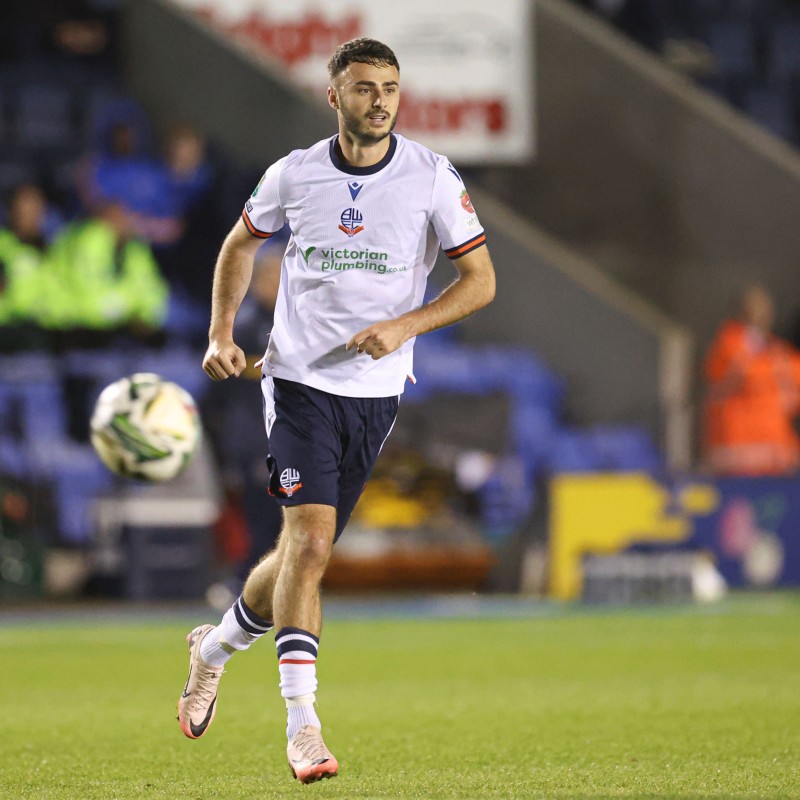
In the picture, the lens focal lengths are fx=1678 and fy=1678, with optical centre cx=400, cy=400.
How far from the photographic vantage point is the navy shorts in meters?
5.05

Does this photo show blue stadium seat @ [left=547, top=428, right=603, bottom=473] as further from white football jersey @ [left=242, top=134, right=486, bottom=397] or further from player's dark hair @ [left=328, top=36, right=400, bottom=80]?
player's dark hair @ [left=328, top=36, right=400, bottom=80]

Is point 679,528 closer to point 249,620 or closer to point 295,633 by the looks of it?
point 249,620

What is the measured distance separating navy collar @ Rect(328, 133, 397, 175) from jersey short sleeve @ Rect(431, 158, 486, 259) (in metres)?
0.16

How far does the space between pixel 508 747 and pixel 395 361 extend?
140 cm

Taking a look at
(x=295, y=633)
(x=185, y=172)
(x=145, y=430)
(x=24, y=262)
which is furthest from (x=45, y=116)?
(x=295, y=633)

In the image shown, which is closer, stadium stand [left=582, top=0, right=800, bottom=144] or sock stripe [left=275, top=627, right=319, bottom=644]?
sock stripe [left=275, top=627, right=319, bottom=644]

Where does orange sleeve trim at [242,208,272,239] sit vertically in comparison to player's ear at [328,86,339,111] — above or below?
below

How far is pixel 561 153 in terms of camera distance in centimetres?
1838

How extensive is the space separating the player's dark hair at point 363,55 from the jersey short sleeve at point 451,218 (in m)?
0.37

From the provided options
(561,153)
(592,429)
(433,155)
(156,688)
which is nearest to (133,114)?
(561,153)

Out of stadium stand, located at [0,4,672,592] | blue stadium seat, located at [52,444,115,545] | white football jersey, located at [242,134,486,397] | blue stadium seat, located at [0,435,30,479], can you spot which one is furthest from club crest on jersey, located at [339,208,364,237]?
blue stadium seat, located at [0,435,30,479]

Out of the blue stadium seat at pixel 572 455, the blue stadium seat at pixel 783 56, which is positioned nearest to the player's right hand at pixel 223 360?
the blue stadium seat at pixel 572 455

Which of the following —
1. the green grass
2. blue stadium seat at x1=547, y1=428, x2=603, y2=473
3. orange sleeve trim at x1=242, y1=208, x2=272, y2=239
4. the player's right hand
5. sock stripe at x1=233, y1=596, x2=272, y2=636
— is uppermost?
orange sleeve trim at x1=242, y1=208, x2=272, y2=239

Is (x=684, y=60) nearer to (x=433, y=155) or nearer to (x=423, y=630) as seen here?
(x=423, y=630)
